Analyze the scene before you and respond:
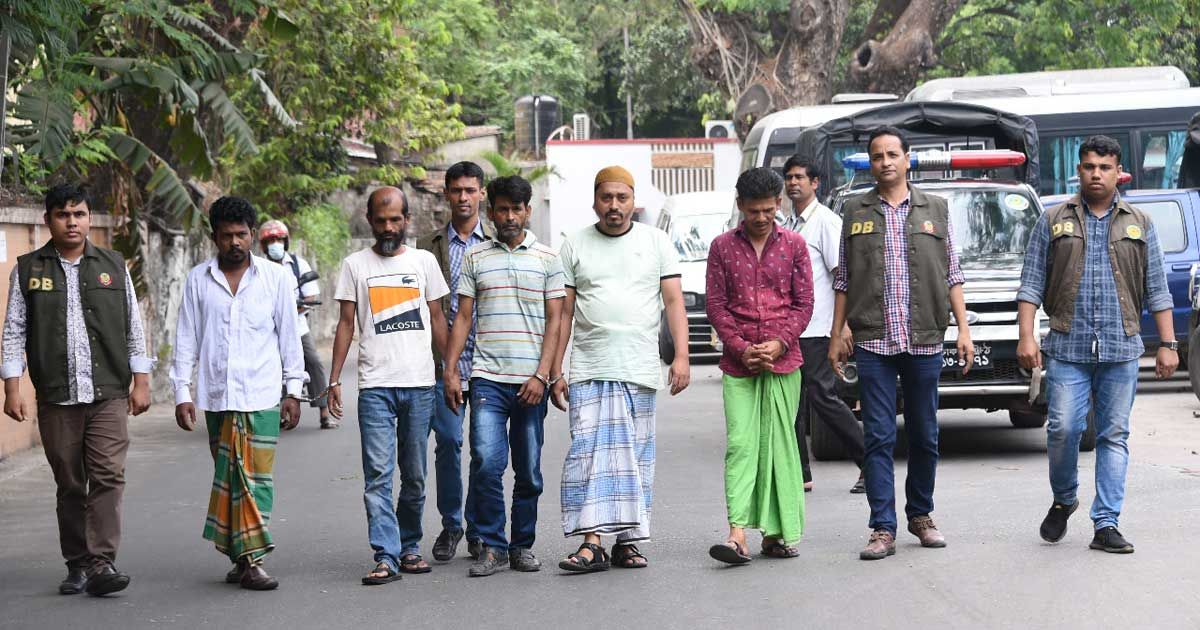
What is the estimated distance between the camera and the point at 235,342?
761 cm

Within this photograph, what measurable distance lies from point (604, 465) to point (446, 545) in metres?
1.05

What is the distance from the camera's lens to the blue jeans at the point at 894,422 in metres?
8.01

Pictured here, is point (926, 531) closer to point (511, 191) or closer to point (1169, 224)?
point (511, 191)

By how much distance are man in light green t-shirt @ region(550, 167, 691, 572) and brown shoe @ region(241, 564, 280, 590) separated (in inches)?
53.0

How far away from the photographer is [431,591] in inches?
292

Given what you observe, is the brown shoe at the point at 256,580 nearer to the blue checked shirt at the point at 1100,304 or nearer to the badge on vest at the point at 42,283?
the badge on vest at the point at 42,283

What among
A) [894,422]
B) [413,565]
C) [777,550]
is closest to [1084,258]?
[894,422]

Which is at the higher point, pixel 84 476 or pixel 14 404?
pixel 14 404

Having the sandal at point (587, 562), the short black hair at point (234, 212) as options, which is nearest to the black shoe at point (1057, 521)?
the sandal at point (587, 562)

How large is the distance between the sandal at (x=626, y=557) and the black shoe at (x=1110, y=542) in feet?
7.15

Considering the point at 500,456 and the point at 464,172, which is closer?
the point at 500,456

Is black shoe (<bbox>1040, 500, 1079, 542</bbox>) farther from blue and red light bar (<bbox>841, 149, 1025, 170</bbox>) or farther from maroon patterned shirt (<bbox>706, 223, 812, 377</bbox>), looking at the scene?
blue and red light bar (<bbox>841, 149, 1025, 170</bbox>)

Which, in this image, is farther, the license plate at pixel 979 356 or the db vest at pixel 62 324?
the license plate at pixel 979 356

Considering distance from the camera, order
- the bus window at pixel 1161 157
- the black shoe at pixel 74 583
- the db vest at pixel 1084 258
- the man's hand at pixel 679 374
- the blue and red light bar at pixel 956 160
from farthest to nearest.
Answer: the bus window at pixel 1161 157
the blue and red light bar at pixel 956 160
the db vest at pixel 1084 258
the man's hand at pixel 679 374
the black shoe at pixel 74 583
